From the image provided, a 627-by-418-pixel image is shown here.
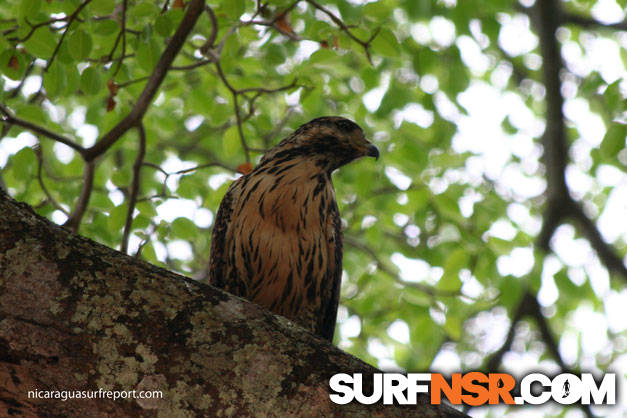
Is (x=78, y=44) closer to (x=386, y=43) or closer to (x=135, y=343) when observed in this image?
(x=386, y=43)

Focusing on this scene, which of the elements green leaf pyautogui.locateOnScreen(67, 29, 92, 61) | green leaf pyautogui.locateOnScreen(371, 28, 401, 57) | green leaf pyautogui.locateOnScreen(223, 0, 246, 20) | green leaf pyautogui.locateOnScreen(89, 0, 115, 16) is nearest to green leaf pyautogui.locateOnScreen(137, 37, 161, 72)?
green leaf pyautogui.locateOnScreen(89, 0, 115, 16)

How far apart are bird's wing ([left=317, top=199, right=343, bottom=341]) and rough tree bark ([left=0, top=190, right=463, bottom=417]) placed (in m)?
1.89

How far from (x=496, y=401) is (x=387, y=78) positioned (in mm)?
3839

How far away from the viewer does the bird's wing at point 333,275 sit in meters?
3.95

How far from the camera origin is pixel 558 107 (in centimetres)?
661

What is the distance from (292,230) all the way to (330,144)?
62 centimetres

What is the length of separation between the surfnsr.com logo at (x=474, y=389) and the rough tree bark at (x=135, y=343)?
3 cm

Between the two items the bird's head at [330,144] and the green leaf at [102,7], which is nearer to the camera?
the green leaf at [102,7]

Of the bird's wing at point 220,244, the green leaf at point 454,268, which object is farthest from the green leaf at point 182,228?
the green leaf at point 454,268

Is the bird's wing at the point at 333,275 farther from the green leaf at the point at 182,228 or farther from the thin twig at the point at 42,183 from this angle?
the thin twig at the point at 42,183

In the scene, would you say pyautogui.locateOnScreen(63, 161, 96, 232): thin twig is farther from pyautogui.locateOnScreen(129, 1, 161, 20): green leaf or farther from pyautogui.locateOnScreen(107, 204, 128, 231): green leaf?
pyautogui.locateOnScreen(129, 1, 161, 20): green leaf

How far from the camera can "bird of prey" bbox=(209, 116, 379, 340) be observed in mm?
3783

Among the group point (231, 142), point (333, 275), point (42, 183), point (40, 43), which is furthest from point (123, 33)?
point (333, 275)

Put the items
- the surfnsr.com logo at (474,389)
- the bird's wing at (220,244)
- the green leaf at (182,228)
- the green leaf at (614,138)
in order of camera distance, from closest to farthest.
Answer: the surfnsr.com logo at (474,389)
the green leaf at (614,138)
the bird's wing at (220,244)
the green leaf at (182,228)
